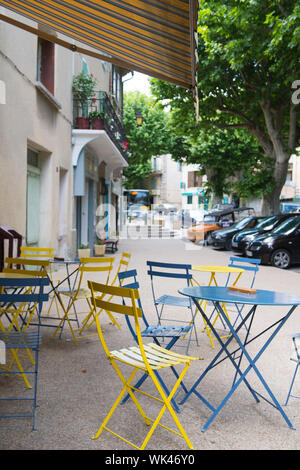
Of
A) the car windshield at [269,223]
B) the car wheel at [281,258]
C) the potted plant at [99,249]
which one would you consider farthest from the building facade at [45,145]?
the car windshield at [269,223]

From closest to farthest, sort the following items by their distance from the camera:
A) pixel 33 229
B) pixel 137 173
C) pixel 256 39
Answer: pixel 33 229 < pixel 256 39 < pixel 137 173

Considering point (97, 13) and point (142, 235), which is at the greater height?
point (97, 13)

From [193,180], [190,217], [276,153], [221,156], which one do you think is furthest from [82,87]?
[193,180]

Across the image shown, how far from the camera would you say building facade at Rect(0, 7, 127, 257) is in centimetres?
882

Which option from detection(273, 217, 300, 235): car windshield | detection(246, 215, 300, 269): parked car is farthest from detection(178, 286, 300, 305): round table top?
detection(273, 217, 300, 235): car windshield

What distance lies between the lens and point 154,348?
3.47 m

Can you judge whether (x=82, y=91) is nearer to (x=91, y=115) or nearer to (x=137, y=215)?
(x=91, y=115)

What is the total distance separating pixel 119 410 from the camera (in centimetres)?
354

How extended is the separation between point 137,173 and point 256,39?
34.1m

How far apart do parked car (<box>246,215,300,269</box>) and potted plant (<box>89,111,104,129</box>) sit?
6.16 metres

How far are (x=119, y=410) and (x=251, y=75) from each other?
16.4 m

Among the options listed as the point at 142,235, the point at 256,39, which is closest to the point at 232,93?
the point at 256,39

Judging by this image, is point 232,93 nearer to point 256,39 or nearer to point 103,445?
point 256,39

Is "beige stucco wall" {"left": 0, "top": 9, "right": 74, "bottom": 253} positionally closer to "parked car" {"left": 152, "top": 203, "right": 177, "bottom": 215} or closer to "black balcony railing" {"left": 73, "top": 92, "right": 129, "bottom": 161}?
"black balcony railing" {"left": 73, "top": 92, "right": 129, "bottom": 161}
